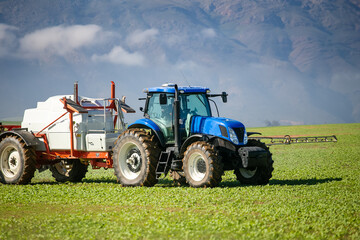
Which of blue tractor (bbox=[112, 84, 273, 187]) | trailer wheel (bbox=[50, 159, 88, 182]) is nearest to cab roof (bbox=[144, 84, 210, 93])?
blue tractor (bbox=[112, 84, 273, 187])

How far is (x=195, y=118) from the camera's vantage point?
1418 centimetres

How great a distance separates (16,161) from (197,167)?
679 centimetres

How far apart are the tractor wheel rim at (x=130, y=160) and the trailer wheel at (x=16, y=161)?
133 inches

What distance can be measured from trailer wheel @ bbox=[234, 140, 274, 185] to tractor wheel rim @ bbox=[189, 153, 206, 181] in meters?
1.69

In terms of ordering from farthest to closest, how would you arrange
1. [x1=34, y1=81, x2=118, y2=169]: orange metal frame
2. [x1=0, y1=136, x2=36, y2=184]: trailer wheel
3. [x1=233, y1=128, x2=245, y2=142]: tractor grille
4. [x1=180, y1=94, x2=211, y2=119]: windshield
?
[x1=0, y1=136, x2=36, y2=184]: trailer wheel < [x1=34, y1=81, x2=118, y2=169]: orange metal frame < [x1=180, y1=94, x2=211, y2=119]: windshield < [x1=233, y1=128, x2=245, y2=142]: tractor grille

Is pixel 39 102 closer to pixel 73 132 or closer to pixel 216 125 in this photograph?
pixel 73 132

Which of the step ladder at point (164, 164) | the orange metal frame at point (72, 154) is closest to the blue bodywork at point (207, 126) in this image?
the step ladder at point (164, 164)

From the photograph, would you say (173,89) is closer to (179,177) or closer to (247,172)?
(179,177)

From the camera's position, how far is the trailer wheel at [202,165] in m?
12.9

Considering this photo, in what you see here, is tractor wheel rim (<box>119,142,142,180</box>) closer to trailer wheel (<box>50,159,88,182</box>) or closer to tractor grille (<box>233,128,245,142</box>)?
trailer wheel (<box>50,159,88,182</box>)

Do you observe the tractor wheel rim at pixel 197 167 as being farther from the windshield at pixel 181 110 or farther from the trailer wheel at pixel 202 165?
the windshield at pixel 181 110

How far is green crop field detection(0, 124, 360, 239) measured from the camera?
28.5 ft

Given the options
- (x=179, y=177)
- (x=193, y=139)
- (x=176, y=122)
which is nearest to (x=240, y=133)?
(x=193, y=139)

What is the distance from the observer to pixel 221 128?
13.6 metres
